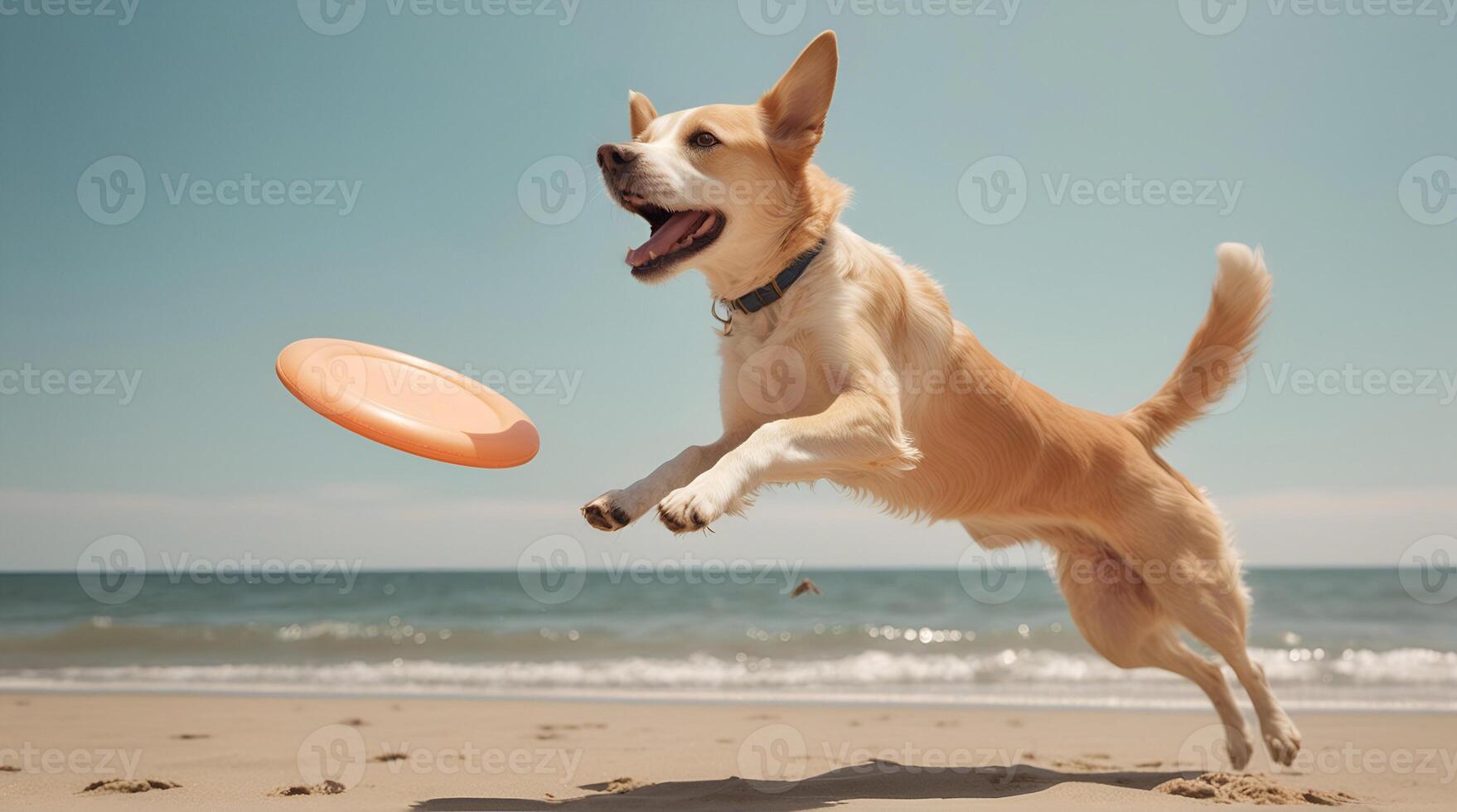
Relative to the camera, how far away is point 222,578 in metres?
23.4

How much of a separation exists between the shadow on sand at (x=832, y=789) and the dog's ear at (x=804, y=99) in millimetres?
2653

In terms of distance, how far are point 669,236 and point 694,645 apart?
393 inches

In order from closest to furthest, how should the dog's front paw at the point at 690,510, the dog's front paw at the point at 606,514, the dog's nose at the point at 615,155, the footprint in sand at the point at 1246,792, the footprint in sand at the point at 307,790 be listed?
the dog's front paw at the point at 690,510
the dog's front paw at the point at 606,514
the dog's nose at the point at 615,155
the footprint in sand at the point at 1246,792
the footprint in sand at the point at 307,790

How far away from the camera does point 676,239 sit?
3668mm

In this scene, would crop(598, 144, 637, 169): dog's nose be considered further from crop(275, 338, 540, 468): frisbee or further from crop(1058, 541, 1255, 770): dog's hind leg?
crop(1058, 541, 1255, 770): dog's hind leg

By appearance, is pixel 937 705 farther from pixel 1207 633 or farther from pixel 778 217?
pixel 778 217

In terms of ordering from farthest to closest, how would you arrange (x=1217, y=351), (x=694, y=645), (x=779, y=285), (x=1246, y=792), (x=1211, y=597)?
(x=694, y=645) → (x=1217, y=351) → (x=1211, y=597) → (x=1246, y=792) → (x=779, y=285)

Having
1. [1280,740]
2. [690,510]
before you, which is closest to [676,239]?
[690,510]

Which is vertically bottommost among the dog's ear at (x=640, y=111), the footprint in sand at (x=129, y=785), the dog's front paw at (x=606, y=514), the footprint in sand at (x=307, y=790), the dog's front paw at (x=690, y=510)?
the footprint in sand at (x=307, y=790)

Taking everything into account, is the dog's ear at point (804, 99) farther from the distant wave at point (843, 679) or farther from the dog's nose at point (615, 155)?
the distant wave at point (843, 679)

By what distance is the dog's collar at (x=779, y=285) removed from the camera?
149 inches

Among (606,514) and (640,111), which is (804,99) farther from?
(606,514)

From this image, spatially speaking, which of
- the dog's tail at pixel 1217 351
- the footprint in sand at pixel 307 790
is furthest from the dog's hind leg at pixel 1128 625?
the footprint in sand at pixel 307 790

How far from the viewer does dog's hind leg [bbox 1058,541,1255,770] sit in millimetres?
4605
